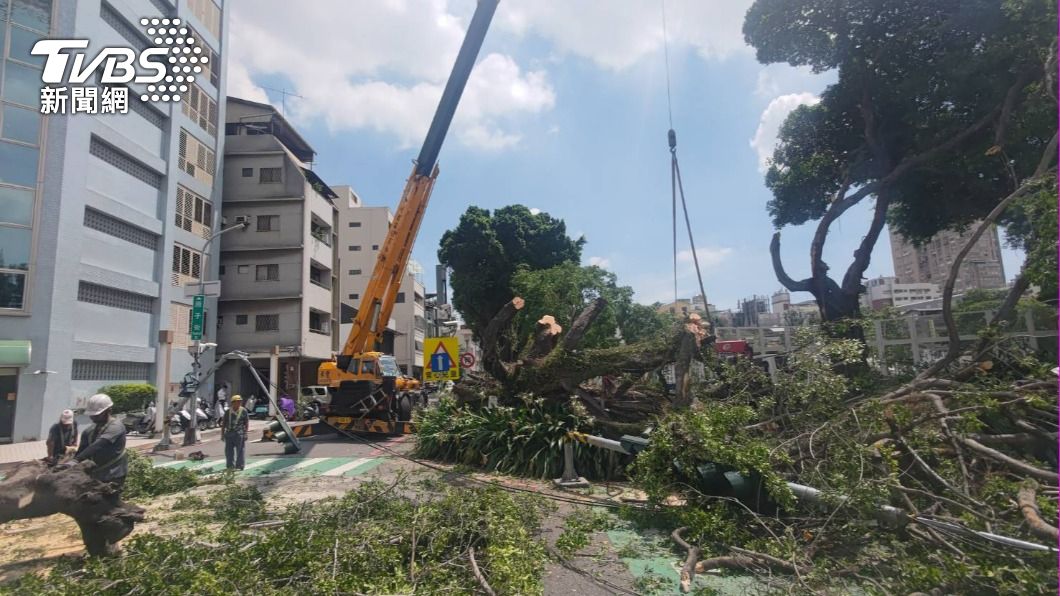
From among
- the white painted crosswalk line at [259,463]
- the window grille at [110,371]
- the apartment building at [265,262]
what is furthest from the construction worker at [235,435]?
the apartment building at [265,262]

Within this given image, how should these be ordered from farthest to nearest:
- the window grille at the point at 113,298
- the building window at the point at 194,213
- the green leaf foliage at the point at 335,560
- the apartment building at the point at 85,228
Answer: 1. the building window at the point at 194,213
2. the window grille at the point at 113,298
3. the apartment building at the point at 85,228
4. the green leaf foliage at the point at 335,560

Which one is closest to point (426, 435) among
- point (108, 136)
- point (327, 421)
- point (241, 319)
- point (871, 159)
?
point (327, 421)

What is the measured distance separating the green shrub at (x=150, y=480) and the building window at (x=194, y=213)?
20.2 meters

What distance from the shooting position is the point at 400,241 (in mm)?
15078

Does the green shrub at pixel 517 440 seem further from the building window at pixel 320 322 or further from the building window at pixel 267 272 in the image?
the building window at pixel 320 322

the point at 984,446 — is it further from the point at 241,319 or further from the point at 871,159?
the point at 241,319

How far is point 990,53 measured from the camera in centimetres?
1232

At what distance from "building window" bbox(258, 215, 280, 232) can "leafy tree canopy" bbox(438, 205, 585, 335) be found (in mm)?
9033

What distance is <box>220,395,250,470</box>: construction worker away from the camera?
10233mm

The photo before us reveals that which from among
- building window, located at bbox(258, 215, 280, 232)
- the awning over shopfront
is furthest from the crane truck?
building window, located at bbox(258, 215, 280, 232)

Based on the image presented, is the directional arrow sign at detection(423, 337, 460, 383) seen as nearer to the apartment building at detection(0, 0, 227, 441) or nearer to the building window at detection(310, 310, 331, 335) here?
the apartment building at detection(0, 0, 227, 441)

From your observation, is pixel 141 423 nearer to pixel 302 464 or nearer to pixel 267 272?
A: pixel 302 464

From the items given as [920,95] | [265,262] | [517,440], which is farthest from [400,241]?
[265,262]

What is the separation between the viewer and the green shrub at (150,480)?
804 centimetres
